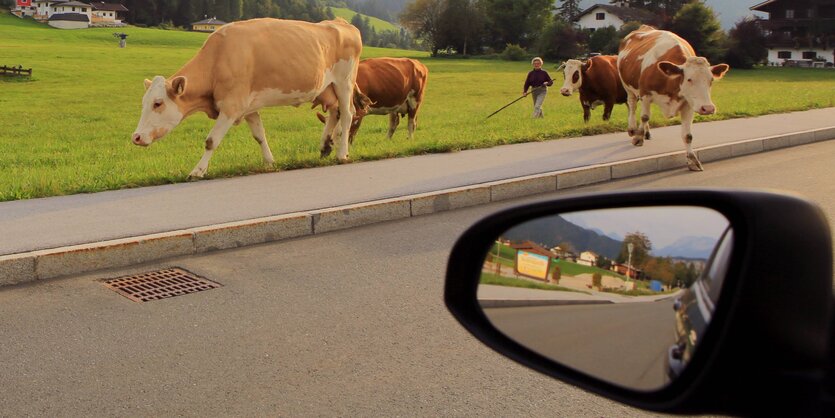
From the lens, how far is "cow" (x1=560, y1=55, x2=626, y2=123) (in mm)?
17572

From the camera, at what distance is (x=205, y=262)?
7.68m

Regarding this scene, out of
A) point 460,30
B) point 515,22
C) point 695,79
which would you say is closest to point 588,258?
point 695,79

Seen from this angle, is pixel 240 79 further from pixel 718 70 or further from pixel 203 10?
pixel 203 10

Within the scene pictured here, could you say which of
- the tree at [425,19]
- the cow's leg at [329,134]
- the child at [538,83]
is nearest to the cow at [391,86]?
the cow's leg at [329,134]

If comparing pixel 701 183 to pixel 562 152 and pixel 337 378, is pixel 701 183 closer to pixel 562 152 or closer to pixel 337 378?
pixel 562 152

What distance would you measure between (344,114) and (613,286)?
11.6m

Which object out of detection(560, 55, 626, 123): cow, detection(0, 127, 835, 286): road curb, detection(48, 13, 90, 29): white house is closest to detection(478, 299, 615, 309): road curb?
detection(0, 127, 835, 286): road curb

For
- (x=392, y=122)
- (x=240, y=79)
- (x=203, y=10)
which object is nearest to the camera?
(x=240, y=79)

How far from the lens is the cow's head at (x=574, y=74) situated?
17844 millimetres

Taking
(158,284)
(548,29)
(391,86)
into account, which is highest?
(548,29)

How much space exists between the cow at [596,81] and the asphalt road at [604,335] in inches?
636

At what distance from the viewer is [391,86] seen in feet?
50.0

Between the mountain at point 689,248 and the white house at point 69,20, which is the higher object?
the white house at point 69,20

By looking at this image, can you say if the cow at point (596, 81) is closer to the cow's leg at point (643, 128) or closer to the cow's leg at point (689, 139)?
the cow's leg at point (643, 128)
